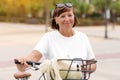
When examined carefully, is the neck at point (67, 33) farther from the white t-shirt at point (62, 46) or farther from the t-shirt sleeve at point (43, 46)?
the t-shirt sleeve at point (43, 46)

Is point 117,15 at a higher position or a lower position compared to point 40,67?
lower

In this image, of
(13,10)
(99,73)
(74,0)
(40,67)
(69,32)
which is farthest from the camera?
(13,10)

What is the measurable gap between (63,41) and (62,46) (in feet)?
0.13

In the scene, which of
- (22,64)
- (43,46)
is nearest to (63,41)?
(43,46)

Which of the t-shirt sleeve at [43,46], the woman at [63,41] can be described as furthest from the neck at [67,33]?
the t-shirt sleeve at [43,46]

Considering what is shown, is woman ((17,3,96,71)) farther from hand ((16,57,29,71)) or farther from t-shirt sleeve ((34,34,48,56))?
hand ((16,57,29,71))

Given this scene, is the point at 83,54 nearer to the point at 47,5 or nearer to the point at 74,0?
the point at 47,5

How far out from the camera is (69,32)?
10.9ft

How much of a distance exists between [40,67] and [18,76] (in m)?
0.16

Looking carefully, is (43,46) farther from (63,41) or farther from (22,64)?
(22,64)

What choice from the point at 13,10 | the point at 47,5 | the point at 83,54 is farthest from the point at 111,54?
the point at 13,10

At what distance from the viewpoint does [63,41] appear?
3.32 meters

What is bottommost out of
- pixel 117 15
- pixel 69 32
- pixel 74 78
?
pixel 117 15

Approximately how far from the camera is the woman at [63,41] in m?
3.26
